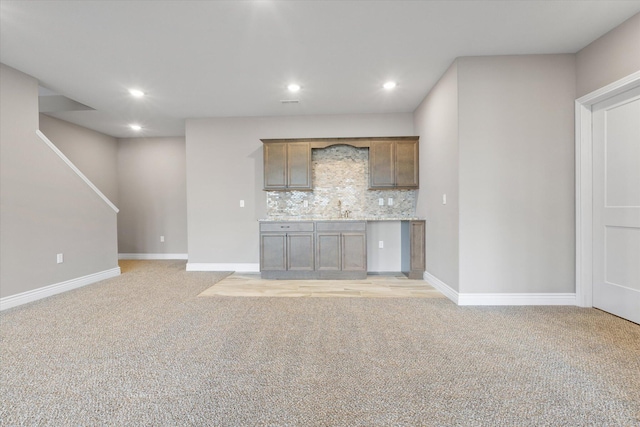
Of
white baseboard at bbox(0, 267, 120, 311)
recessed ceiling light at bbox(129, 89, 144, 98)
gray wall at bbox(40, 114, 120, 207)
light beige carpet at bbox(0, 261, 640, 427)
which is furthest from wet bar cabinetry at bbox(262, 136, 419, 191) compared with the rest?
gray wall at bbox(40, 114, 120, 207)

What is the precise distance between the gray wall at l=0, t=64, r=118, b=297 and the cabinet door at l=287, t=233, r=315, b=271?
9.40ft

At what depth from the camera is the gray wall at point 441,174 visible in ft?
10.5

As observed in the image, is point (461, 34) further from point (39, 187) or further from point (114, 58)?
point (39, 187)

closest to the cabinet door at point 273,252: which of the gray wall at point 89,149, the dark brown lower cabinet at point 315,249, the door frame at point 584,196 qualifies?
the dark brown lower cabinet at point 315,249

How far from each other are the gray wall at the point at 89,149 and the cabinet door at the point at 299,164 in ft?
13.6

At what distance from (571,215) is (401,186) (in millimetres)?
2073

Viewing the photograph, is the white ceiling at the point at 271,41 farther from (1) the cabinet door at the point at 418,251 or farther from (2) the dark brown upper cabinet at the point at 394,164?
(1) the cabinet door at the point at 418,251

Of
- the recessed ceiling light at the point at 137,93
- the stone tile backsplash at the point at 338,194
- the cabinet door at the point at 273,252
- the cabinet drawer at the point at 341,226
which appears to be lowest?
the cabinet door at the point at 273,252

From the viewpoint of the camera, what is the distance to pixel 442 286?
360 centimetres

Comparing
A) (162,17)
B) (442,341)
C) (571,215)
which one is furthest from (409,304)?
(162,17)

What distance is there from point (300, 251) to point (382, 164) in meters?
1.85

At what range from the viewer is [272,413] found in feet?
4.82

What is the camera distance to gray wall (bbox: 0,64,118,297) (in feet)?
10.3

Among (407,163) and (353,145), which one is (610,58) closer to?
(407,163)
